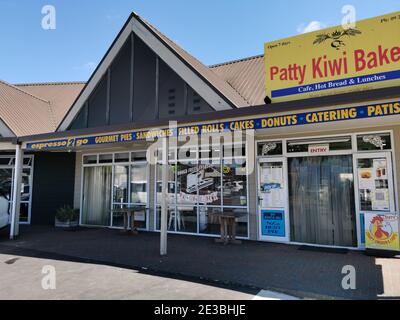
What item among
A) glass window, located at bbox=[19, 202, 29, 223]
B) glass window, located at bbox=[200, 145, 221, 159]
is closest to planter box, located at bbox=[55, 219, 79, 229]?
glass window, located at bbox=[19, 202, 29, 223]

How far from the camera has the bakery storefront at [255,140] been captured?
6.25 metres

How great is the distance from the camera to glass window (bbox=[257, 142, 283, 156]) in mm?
8297

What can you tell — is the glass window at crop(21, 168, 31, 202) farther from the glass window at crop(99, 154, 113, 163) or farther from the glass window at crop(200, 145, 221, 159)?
the glass window at crop(200, 145, 221, 159)

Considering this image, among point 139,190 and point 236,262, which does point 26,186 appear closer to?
point 139,190

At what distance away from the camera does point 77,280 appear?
5.24 meters

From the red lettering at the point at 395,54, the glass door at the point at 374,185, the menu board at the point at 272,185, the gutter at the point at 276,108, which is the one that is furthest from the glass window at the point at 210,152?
the red lettering at the point at 395,54

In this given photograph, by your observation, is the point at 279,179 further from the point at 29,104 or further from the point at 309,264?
the point at 29,104

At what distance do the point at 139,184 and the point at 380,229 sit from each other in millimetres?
7165

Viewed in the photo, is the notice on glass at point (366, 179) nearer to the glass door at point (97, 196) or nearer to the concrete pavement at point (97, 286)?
the concrete pavement at point (97, 286)

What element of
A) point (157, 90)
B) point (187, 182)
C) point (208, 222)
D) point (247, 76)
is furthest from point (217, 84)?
point (208, 222)

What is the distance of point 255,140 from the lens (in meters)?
8.55

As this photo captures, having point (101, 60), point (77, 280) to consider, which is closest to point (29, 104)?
point (101, 60)

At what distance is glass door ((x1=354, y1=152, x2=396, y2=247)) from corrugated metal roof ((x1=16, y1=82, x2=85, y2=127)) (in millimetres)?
13412
